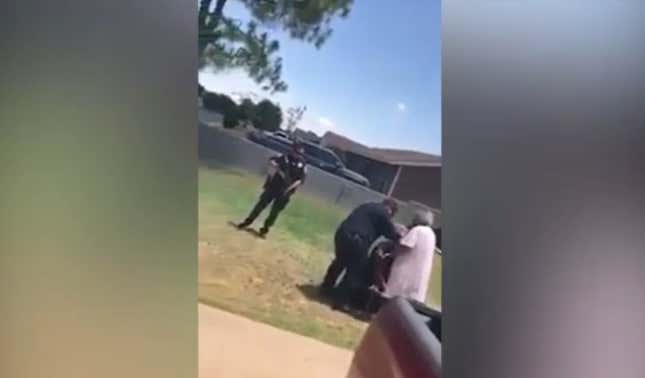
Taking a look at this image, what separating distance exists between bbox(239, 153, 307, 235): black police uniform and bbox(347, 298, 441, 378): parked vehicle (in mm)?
473

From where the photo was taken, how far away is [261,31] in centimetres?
240

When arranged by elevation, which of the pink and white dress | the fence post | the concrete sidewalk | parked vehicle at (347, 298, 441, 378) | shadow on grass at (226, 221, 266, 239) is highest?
the fence post

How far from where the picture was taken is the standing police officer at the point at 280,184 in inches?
94.6

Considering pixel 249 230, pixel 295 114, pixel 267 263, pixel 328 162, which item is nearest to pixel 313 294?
pixel 267 263

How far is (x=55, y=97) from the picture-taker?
2389mm

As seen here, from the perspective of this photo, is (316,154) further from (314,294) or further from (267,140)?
(314,294)

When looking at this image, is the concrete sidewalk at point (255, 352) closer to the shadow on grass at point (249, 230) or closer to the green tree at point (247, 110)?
the shadow on grass at point (249, 230)

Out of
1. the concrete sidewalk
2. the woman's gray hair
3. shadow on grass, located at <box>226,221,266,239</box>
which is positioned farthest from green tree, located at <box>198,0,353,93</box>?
the concrete sidewalk

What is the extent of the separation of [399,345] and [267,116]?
87cm

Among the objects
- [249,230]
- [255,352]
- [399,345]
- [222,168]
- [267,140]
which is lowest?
[255,352]

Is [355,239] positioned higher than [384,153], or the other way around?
[384,153]

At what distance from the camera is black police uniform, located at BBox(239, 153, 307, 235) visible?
2402 millimetres

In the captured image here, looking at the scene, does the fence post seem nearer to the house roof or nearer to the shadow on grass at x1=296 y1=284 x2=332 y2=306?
the house roof

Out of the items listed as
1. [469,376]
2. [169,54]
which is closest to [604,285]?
[469,376]
